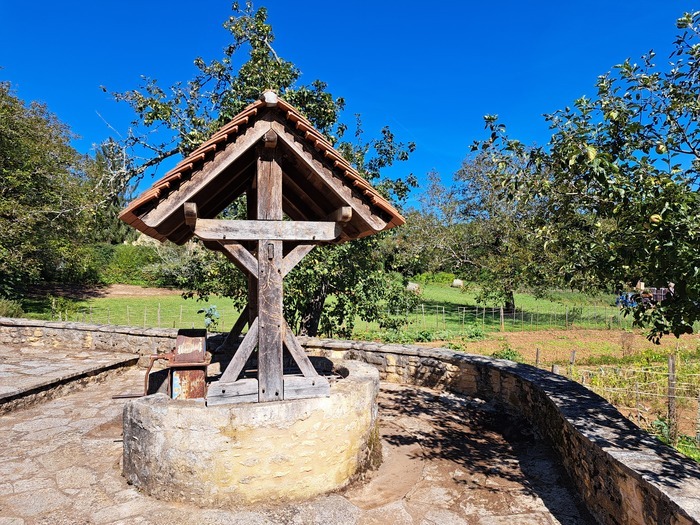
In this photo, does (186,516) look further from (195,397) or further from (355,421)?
(355,421)

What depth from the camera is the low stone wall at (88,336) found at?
942 centimetres

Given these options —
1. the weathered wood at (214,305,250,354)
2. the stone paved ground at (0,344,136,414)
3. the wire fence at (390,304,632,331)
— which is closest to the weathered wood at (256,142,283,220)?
→ the weathered wood at (214,305,250,354)

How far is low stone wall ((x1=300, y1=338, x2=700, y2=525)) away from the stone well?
2181 millimetres

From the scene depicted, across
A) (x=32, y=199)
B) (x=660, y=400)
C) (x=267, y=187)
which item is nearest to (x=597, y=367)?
(x=660, y=400)

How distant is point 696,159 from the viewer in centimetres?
449

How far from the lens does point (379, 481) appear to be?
177 inches

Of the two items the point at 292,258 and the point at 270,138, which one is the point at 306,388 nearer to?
the point at 292,258

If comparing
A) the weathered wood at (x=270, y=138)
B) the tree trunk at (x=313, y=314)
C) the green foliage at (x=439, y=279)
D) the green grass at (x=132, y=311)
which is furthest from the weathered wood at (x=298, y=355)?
the green foliage at (x=439, y=279)

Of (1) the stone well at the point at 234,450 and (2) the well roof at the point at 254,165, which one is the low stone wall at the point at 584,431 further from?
(2) the well roof at the point at 254,165

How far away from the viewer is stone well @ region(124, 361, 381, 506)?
12.9ft

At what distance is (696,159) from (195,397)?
550 centimetres

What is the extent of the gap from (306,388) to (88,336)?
25.6 ft

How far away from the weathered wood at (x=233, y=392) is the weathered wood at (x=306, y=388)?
305 millimetres

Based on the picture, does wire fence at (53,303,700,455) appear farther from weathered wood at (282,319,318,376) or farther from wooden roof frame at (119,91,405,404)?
weathered wood at (282,319,318,376)
